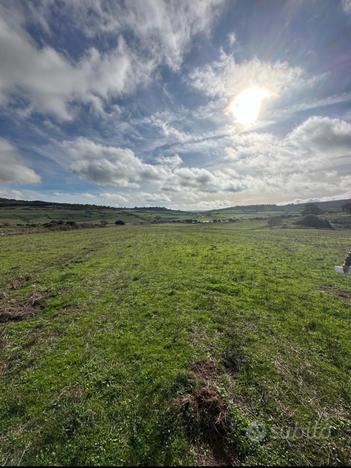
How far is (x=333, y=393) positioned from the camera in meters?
7.53

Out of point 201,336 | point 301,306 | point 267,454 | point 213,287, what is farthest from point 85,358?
point 301,306

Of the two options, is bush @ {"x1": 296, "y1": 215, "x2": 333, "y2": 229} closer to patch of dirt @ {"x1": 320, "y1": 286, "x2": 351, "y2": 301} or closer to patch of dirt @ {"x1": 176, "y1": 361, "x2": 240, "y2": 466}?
patch of dirt @ {"x1": 320, "y1": 286, "x2": 351, "y2": 301}

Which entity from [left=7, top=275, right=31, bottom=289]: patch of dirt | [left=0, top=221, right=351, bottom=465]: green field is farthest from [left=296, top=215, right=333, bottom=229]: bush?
[left=7, top=275, right=31, bottom=289]: patch of dirt

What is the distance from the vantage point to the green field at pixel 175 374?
19.4 ft

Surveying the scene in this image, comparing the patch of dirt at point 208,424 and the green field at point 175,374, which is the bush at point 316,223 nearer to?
the green field at point 175,374

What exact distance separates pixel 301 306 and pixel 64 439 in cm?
1371

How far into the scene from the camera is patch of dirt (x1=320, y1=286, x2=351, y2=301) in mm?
16178

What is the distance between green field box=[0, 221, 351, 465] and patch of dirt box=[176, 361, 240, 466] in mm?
28

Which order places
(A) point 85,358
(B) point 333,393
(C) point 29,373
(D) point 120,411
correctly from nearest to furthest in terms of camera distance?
(D) point 120,411
(B) point 333,393
(C) point 29,373
(A) point 85,358

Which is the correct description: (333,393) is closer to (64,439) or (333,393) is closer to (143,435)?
(143,435)

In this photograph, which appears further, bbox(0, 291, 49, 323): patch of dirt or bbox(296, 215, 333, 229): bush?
bbox(296, 215, 333, 229): bush

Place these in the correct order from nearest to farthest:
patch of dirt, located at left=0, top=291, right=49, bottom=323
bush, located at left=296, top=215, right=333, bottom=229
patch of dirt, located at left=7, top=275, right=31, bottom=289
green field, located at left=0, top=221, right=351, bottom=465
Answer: green field, located at left=0, top=221, right=351, bottom=465, patch of dirt, located at left=0, top=291, right=49, bottom=323, patch of dirt, located at left=7, top=275, right=31, bottom=289, bush, located at left=296, top=215, right=333, bottom=229

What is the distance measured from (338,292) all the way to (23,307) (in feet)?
72.5

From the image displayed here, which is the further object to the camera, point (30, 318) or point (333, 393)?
point (30, 318)
